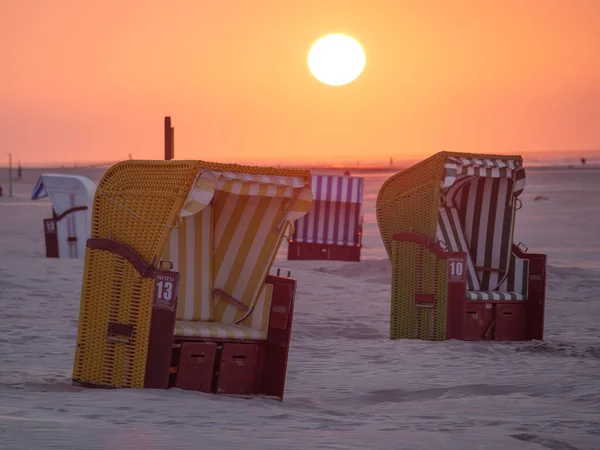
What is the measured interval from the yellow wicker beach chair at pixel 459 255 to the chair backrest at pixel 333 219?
8045mm

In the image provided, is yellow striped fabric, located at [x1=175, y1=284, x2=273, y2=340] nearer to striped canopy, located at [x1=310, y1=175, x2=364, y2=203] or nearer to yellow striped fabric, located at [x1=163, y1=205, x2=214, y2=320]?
yellow striped fabric, located at [x1=163, y1=205, x2=214, y2=320]

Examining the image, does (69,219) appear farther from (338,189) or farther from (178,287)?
(178,287)

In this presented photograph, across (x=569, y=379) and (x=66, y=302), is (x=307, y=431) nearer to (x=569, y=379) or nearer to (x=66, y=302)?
(x=569, y=379)

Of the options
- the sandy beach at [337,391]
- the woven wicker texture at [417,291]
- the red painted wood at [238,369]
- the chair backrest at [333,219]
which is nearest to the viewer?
the sandy beach at [337,391]

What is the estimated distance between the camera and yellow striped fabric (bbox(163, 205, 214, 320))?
8695 millimetres

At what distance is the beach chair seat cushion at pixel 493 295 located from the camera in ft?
36.0

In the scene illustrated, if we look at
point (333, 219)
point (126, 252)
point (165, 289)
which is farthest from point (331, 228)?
point (165, 289)

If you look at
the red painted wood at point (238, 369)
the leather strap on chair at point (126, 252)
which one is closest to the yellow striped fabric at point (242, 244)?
the red painted wood at point (238, 369)

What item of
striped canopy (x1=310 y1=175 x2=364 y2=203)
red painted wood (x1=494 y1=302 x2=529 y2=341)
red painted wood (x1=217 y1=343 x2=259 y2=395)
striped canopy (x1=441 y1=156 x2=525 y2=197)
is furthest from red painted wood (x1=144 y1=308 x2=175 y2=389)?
striped canopy (x1=310 y1=175 x2=364 y2=203)

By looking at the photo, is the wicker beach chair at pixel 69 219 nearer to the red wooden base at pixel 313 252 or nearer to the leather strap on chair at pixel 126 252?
the red wooden base at pixel 313 252

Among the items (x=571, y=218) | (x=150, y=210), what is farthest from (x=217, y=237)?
(x=571, y=218)

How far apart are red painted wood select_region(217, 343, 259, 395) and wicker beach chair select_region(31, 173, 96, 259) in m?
11.5

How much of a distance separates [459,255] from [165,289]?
407cm

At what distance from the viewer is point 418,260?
1077 cm
